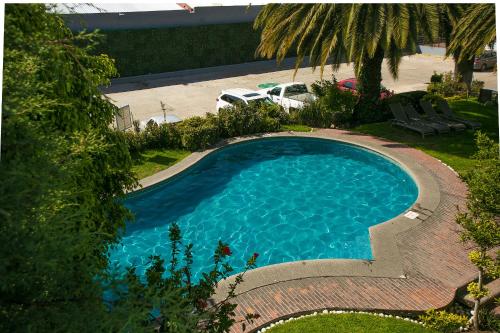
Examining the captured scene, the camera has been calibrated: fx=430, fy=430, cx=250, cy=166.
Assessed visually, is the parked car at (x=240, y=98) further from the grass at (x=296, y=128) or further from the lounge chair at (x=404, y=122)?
the lounge chair at (x=404, y=122)

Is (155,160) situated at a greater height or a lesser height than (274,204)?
greater

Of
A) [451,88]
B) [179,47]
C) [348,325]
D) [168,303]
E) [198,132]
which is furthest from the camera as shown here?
[179,47]

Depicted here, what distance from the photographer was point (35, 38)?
557 centimetres

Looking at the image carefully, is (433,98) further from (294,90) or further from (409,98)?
(294,90)

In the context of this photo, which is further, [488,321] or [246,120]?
[246,120]

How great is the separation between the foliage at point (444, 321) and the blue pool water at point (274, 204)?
4044 mm

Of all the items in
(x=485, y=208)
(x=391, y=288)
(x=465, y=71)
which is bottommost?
(x=391, y=288)

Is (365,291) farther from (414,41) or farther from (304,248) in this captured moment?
(414,41)

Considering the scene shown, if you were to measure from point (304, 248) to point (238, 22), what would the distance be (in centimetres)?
2996

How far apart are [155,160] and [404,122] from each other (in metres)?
12.7

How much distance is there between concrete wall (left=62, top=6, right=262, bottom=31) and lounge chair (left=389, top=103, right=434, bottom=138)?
15686 millimetres

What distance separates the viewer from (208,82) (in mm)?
34375

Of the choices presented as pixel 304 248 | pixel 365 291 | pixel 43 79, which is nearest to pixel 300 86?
pixel 304 248

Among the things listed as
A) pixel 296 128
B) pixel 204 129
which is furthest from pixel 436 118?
pixel 204 129
